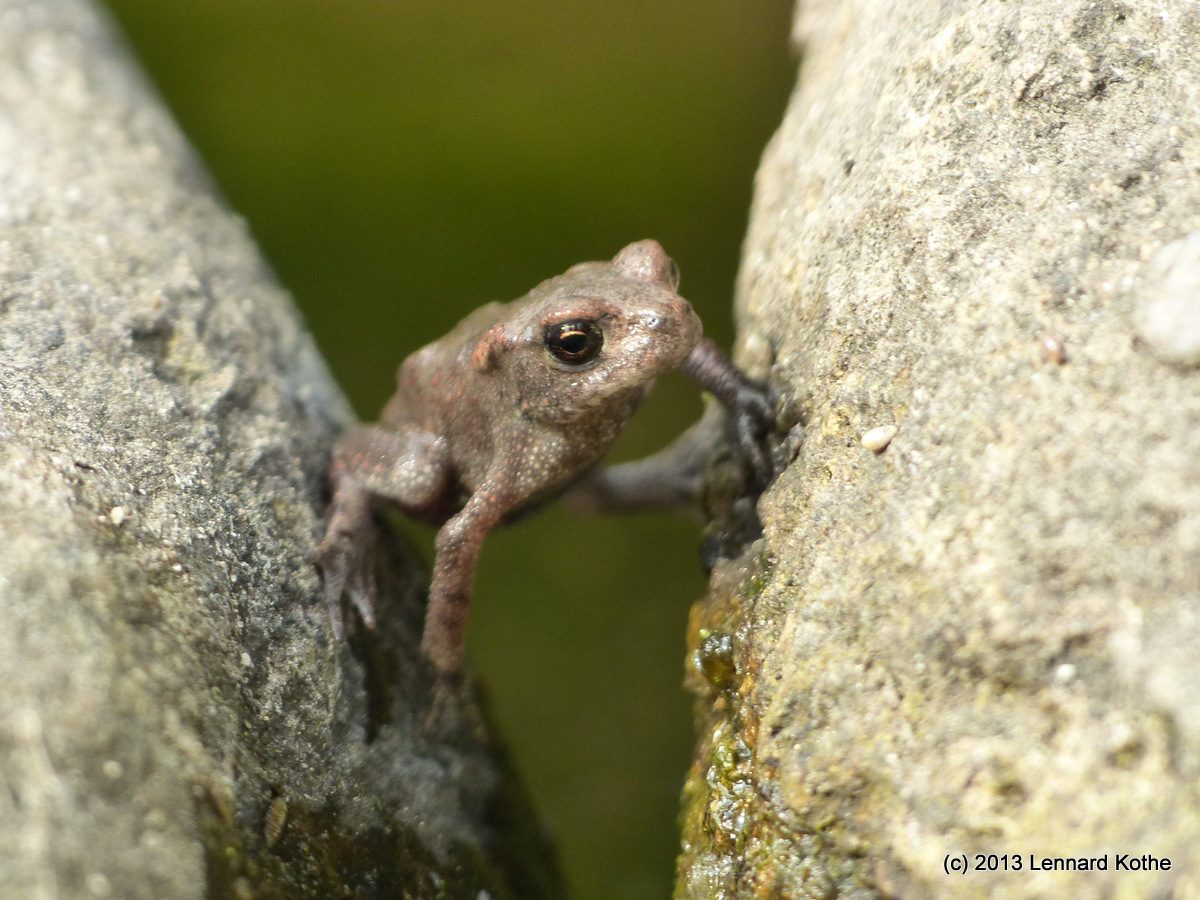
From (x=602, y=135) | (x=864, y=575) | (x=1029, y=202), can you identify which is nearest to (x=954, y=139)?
(x=1029, y=202)

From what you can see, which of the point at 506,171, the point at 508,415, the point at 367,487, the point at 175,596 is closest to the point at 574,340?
the point at 508,415

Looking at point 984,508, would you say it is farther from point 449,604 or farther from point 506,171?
point 506,171

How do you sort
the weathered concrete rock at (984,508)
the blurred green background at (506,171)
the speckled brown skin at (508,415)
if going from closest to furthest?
the weathered concrete rock at (984,508), the speckled brown skin at (508,415), the blurred green background at (506,171)

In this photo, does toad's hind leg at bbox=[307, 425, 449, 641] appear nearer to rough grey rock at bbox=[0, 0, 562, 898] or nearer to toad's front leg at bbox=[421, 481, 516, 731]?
rough grey rock at bbox=[0, 0, 562, 898]

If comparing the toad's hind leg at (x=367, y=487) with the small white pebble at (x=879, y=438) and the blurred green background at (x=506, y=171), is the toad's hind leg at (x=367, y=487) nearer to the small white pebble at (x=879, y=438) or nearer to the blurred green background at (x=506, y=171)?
the small white pebble at (x=879, y=438)

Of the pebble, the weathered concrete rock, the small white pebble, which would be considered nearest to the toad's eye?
the weathered concrete rock

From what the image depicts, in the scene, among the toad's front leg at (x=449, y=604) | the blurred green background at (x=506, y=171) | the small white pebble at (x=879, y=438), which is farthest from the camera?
the blurred green background at (x=506, y=171)

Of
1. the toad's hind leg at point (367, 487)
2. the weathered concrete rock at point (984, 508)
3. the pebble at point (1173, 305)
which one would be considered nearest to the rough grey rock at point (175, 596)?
the toad's hind leg at point (367, 487)
